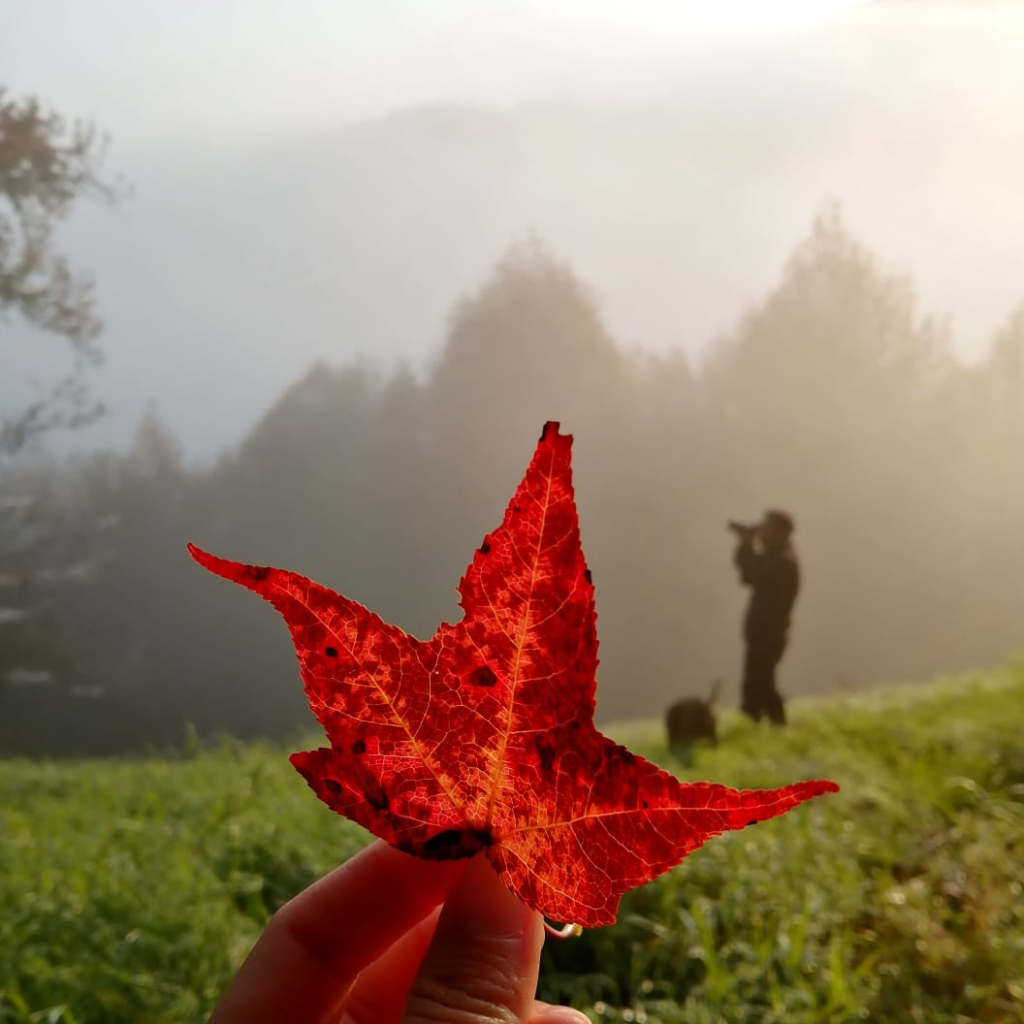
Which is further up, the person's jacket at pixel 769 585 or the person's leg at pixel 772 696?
the person's jacket at pixel 769 585

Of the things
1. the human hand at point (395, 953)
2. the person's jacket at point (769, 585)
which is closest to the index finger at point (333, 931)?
the human hand at point (395, 953)

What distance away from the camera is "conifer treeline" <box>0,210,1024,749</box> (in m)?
1.80

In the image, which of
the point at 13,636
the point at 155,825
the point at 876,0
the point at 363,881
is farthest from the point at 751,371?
the point at 13,636

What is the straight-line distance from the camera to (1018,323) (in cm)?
193

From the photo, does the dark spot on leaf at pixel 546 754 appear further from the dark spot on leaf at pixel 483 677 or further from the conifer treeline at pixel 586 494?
the conifer treeline at pixel 586 494

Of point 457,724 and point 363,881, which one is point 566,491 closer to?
point 457,724

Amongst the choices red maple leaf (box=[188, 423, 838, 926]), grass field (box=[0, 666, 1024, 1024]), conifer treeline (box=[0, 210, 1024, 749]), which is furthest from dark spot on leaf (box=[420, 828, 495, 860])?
conifer treeline (box=[0, 210, 1024, 749])

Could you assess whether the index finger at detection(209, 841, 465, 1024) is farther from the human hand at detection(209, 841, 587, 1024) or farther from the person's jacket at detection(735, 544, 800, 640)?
the person's jacket at detection(735, 544, 800, 640)

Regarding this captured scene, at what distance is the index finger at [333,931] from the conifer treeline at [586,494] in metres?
1.23

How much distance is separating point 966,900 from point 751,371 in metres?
1.11

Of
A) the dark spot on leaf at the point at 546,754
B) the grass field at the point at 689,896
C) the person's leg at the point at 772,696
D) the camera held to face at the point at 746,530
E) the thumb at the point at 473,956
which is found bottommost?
the grass field at the point at 689,896

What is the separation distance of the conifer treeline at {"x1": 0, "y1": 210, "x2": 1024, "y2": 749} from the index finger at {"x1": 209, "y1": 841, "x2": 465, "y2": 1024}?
48.2 inches

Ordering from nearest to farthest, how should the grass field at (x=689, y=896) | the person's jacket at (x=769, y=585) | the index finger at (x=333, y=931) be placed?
the index finger at (x=333, y=931) → the grass field at (x=689, y=896) → the person's jacket at (x=769, y=585)

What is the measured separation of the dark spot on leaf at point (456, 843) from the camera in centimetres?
35
